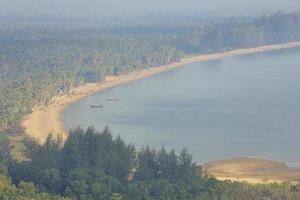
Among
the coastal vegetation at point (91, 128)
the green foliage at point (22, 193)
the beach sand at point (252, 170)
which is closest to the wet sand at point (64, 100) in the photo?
the coastal vegetation at point (91, 128)

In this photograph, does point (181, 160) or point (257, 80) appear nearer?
point (181, 160)

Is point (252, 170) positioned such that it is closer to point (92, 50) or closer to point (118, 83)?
point (118, 83)

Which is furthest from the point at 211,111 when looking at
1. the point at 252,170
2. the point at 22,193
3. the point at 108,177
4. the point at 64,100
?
the point at 22,193

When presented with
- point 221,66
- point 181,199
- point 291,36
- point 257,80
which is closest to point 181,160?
point 181,199

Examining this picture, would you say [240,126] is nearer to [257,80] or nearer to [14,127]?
[14,127]

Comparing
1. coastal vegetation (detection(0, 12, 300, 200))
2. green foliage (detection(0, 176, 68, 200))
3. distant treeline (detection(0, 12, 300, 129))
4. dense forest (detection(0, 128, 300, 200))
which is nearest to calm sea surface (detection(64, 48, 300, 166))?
distant treeline (detection(0, 12, 300, 129))

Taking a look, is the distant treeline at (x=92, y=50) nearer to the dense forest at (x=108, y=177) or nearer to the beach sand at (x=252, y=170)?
the beach sand at (x=252, y=170)
